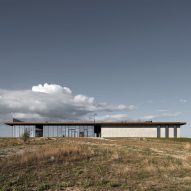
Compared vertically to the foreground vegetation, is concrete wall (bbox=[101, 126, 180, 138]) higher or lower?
lower

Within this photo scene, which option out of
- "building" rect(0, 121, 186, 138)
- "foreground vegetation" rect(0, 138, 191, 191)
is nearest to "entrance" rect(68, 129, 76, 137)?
"building" rect(0, 121, 186, 138)

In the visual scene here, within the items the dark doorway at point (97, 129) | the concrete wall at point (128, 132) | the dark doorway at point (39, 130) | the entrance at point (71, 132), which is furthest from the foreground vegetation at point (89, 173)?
the dark doorway at point (39, 130)

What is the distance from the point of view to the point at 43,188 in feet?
41.4

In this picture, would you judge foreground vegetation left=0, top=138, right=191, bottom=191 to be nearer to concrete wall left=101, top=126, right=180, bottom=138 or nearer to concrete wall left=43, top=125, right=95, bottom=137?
concrete wall left=101, top=126, right=180, bottom=138

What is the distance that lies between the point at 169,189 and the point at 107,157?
33.5 ft

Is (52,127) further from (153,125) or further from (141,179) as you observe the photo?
(141,179)

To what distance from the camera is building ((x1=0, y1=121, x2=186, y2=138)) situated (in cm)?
7919

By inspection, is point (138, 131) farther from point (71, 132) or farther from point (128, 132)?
point (71, 132)

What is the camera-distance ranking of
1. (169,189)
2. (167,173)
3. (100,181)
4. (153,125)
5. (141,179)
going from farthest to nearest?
1. (153,125)
2. (167,173)
3. (141,179)
4. (100,181)
5. (169,189)

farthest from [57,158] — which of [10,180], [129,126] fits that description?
[129,126]

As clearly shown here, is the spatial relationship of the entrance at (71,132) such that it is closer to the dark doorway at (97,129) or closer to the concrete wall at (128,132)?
the dark doorway at (97,129)

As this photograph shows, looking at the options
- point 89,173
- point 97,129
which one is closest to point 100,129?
point 97,129

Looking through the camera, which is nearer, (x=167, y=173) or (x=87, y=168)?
(x=167, y=173)

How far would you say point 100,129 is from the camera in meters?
83.4
